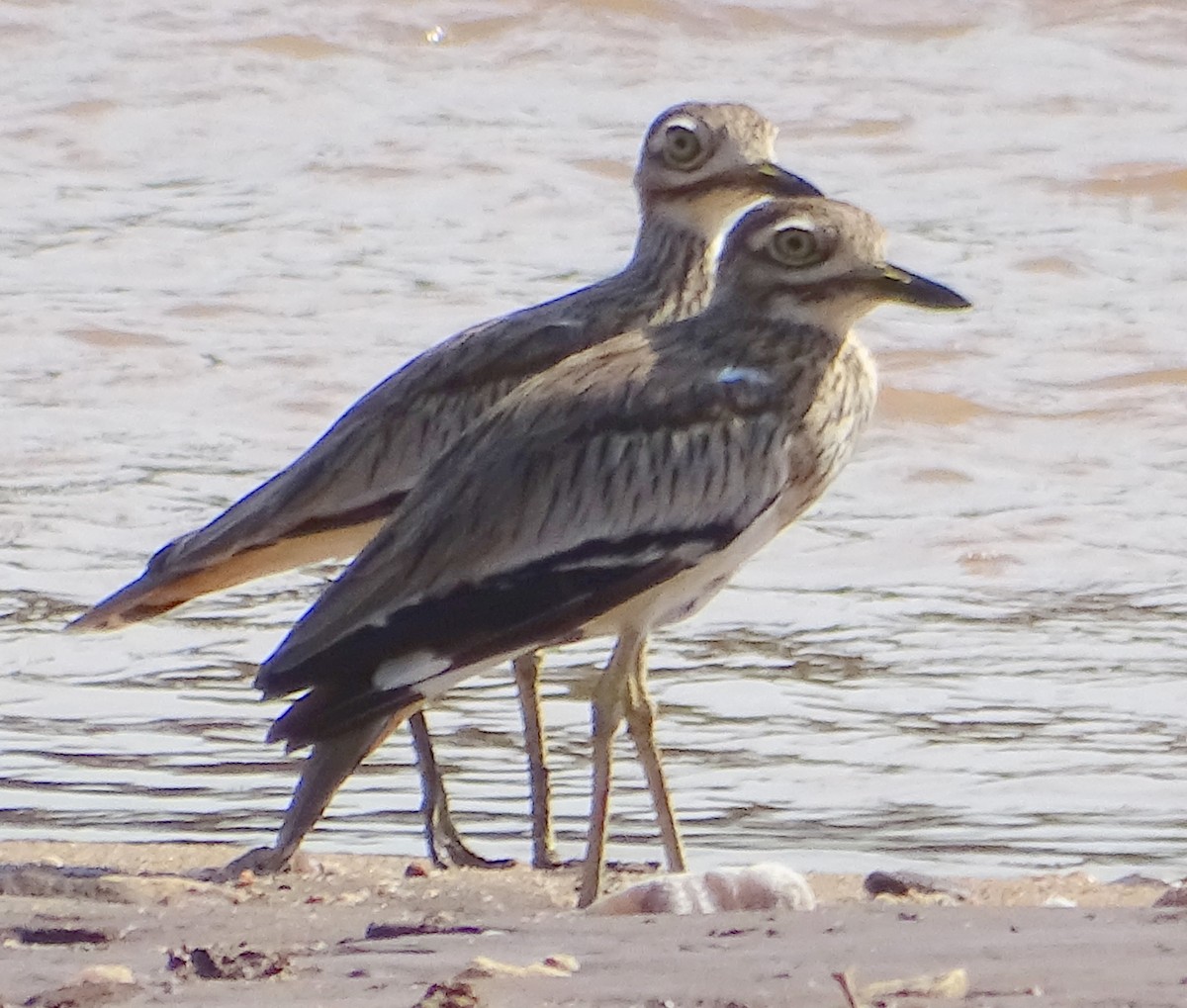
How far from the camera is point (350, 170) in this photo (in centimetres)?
1314

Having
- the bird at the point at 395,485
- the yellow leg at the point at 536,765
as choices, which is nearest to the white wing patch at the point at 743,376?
the bird at the point at 395,485

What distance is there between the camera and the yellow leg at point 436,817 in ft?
19.3

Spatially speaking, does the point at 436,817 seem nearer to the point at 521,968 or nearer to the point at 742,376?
the point at 742,376

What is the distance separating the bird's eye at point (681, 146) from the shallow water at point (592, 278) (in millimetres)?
1276

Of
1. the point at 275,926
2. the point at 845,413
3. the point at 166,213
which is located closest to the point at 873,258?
the point at 845,413

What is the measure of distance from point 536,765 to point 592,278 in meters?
5.75

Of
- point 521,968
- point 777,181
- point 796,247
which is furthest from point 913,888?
point 777,181

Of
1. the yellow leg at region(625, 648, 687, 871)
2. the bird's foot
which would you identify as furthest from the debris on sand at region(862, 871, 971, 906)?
the bird's foot

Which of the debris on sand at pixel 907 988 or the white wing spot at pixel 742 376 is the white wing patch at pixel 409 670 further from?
the debris on sand at pixel 907 988

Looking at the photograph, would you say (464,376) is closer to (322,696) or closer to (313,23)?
(322,696)

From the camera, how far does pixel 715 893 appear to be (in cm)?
471

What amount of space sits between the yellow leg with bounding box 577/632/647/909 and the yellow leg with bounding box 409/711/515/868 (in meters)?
0.51

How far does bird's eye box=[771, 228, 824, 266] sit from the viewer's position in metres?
5.59

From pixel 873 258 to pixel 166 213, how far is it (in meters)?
7.34
